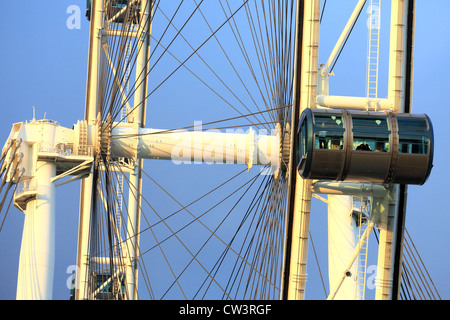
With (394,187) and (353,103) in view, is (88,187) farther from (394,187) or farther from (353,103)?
(394,187)

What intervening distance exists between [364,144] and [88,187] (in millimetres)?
15317

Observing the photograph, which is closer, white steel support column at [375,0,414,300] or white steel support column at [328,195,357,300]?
white steel support column at [375,0,414,300]

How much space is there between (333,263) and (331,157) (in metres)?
12.7

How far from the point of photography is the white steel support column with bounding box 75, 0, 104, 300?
165ft

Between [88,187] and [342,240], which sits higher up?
[88,187]

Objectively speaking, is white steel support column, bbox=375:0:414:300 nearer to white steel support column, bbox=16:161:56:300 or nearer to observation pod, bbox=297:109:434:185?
observation pod, bbox=297:109:434:185

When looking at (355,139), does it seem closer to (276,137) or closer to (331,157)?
(331,157)

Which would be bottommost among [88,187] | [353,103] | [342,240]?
[342,240]

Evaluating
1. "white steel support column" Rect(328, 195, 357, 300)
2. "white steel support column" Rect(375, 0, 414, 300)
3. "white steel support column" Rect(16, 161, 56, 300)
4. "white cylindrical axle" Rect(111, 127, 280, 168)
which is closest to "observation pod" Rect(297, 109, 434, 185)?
"white steel support column" Rect(375, 0, 414, 300)

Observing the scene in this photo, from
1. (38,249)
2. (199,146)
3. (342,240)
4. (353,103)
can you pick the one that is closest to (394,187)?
(353,103)

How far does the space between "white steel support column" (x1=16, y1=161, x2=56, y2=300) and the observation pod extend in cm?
962

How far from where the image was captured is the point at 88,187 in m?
50.3

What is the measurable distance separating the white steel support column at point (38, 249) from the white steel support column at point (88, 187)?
20.8ft

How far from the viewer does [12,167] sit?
4359 centimetres
